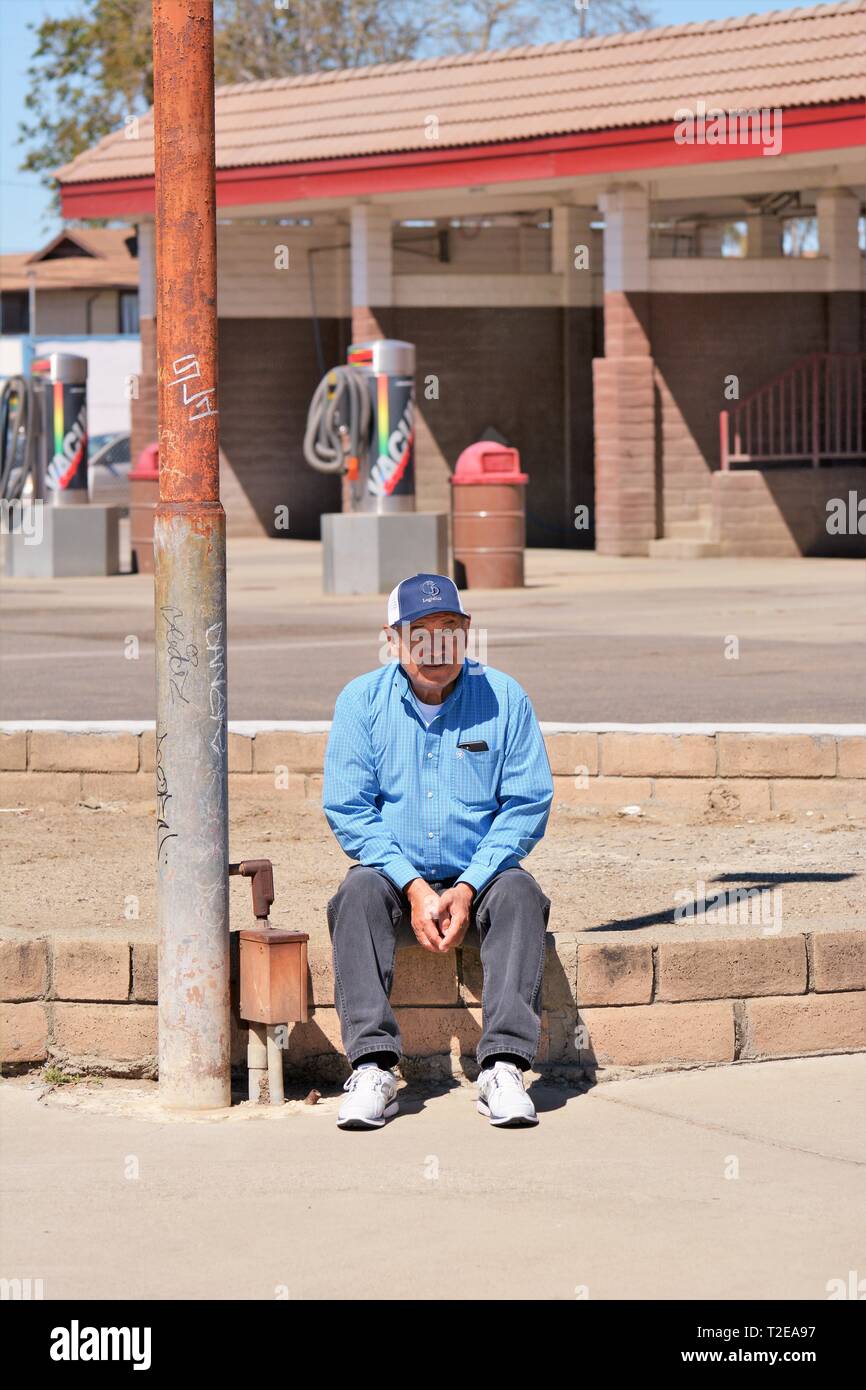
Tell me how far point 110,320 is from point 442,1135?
57.5 m

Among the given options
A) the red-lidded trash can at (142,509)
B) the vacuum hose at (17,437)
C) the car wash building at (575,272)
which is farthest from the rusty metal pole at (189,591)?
the vacuum hose at (17,437)

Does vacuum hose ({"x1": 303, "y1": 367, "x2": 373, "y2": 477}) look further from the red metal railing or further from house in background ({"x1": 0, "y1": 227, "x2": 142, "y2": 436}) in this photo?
house in background ({"x1": 0, "y1": 227, "x2": 142, "y2": 436})

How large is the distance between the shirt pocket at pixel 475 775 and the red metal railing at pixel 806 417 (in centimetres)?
1944

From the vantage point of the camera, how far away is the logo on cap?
6.28 meters

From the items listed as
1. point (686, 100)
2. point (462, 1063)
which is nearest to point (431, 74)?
point (686, 100)

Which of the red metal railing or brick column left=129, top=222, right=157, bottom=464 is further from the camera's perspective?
brick column left=129, top=222, right=157, bottom=464

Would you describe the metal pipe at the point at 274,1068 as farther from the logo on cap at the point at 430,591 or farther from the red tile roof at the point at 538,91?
the red tile roof at the point at 538,91

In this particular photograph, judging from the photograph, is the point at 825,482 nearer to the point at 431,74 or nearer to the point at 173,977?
the point at 431,74

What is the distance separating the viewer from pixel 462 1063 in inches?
250

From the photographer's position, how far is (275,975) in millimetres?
6070

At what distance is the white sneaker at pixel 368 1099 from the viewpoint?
5805 millimetres

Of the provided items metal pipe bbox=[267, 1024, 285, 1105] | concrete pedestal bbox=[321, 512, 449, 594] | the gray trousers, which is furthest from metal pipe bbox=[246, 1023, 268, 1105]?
concrete pedestal bbox=[321, 512, 449, 594]

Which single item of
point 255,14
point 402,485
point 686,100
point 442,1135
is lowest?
point 442,1135

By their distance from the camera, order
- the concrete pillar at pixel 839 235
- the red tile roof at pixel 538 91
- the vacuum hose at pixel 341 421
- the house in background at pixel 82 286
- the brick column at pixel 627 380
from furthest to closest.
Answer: the house in background at pixel 82 286
the concrete pillar at pixel 839 235
the brick column at pixel 627 380
the red tile roof at pixel 538 91
the vacuum hose at pixel 341 421
